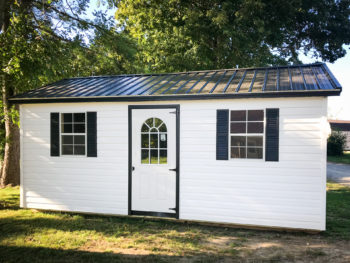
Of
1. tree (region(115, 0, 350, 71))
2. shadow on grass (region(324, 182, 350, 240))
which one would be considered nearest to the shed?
shadow on grass (region(324, 182, 350, 240))

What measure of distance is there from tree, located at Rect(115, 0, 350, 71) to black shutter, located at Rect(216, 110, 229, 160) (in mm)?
7003

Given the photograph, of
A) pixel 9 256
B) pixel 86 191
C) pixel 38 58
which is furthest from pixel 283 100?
pixel 38 58

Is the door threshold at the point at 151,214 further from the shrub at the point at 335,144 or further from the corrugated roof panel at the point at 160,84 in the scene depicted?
the shrub at the point at 335,144

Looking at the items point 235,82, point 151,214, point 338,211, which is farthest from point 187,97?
point 338,211

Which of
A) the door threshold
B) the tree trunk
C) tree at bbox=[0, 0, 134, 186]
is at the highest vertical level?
tree at bbox=[0, 0, 134, 186]

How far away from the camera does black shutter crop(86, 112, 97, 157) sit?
7320mm

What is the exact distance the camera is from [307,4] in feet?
46.7

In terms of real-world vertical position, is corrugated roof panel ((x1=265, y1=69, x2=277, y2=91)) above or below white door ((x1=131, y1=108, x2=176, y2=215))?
above

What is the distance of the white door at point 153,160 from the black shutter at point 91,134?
0.96 metres

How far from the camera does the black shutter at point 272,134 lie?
6.12 metres

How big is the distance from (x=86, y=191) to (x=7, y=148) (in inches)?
200

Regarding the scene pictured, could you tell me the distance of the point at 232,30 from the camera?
12.6 meters

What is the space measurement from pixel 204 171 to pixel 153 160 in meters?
1.16

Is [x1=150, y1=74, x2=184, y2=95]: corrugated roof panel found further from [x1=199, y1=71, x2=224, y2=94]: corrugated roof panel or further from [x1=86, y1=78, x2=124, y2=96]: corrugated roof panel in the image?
[x1=86, y1=78, x2=124, y2=96]: corrugated roof panel
